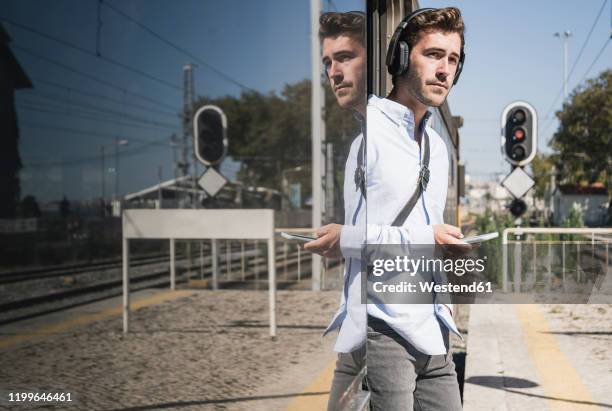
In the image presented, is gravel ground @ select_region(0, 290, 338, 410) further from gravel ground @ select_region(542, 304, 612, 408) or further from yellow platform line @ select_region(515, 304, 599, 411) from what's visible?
yellow platform line @ select_region(515, 304, 599, 411)

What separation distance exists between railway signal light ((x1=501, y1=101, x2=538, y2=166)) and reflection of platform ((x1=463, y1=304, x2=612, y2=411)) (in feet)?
1.91

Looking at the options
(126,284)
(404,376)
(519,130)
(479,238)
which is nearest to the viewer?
(126,284)

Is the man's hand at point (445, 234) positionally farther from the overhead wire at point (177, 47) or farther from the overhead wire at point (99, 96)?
the overhead wire at point (99, 96)

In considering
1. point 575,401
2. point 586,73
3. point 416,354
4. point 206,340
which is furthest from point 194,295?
point 575,401

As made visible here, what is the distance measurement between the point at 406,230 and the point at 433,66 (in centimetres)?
50

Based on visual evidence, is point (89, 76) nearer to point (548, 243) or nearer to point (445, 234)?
point (445, 234)

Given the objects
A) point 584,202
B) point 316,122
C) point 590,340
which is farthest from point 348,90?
point 590,340

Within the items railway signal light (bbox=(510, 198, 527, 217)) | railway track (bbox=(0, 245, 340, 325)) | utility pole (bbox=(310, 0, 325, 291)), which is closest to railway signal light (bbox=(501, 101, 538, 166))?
railway signal light (bbox=(510, 198, 527, 217))

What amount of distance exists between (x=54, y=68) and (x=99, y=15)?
8cm

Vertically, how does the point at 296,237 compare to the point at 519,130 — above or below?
below

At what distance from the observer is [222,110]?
80 cm

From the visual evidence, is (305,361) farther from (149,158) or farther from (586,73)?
(586,73)

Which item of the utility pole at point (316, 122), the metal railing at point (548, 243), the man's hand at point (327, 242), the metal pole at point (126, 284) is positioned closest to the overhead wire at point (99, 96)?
the metal pole at point (126, 284)

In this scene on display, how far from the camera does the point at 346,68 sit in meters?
1.44
